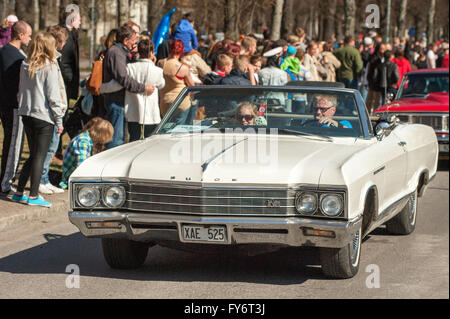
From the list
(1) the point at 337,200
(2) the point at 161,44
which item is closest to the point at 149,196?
(1) the point at 337,200

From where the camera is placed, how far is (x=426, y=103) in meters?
16.1

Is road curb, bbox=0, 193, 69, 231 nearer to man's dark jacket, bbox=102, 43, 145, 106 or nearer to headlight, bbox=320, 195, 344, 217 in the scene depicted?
man's dark jacket, bbox=102, 43, 145, 106

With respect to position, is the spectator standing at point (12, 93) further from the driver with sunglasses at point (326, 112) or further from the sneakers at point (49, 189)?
the driver with sunglasses at point (326, 112)

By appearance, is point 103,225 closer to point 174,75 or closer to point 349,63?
point 174,75

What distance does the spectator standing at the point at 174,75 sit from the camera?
12.4m

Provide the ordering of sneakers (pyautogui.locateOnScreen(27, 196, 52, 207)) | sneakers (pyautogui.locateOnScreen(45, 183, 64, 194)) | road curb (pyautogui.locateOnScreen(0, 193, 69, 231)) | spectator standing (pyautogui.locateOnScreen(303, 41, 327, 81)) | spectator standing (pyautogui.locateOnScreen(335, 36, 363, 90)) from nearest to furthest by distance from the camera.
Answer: road curb (pyautogui.locateOnScreen(0, 193, 69, 231)), sneakers (pyautogui.locateOnScreen(27, 196, 52, 207)), sneakers (pyautogui.locateOnScreen(45, 183, 64, 194)), spectator standing (pyautogui.locateOnScreen(303, 41, 327, 81)), spectator standing (pyautogui.locateOnScreen(335, 36, 363, 90))

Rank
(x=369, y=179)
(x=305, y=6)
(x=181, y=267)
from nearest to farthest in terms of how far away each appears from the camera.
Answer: (x=369, y=179), (x=181, y=267), (x=305, y=6)

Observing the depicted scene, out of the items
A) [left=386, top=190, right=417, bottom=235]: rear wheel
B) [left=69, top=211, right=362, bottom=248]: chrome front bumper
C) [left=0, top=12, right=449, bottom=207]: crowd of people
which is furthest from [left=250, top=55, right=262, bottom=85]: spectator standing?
[left=69, top=211, right=362, bottom=248]: chrome front bumper

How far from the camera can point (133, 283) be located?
6855mm

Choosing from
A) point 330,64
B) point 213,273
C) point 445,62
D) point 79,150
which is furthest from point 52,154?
point 445,62

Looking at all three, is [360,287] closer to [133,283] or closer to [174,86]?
[133,283]

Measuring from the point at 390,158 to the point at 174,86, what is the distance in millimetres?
5292

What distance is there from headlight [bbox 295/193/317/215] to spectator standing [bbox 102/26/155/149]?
205 inches

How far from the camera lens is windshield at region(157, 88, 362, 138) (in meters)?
Result: 7.93
